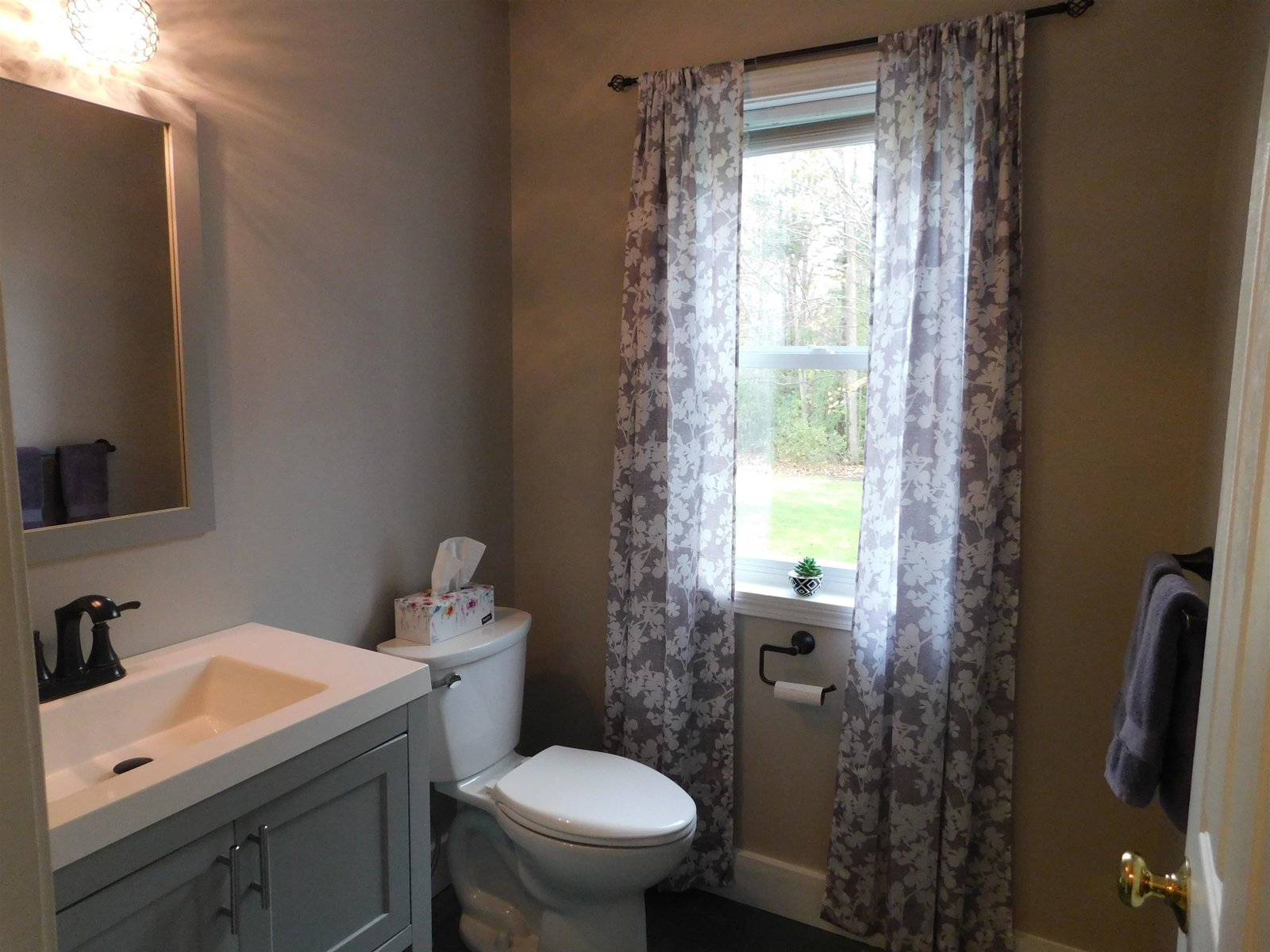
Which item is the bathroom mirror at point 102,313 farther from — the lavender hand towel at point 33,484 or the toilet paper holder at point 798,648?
the toilet paper holder at point 798,648

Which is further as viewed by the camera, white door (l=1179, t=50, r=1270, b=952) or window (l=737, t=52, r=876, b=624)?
window (l=737, t=52, r=876, b=624)

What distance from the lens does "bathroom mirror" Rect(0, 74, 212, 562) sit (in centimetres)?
134

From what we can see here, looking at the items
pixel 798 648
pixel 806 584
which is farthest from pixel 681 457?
pixel 798 648

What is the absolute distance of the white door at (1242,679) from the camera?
21.5 inches

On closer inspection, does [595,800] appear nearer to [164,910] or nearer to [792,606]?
[792,606]

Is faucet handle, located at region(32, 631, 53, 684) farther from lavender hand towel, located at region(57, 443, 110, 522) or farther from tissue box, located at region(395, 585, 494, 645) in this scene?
tissue box, located at region(395, 585, 494, 645)

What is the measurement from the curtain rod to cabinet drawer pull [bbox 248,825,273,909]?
1998 millimetres

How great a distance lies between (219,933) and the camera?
1.17 metres

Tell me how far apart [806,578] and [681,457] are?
471 millimetres

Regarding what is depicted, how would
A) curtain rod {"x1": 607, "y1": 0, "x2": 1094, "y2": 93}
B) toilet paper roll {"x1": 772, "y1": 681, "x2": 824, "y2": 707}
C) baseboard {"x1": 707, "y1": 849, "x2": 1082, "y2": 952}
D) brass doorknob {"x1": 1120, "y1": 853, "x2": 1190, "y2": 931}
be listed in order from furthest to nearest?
baseboard {"x1": 707, "y1": 849, "x2": 1082, "y2": 952}
toilet paper roll {"x1": 772, "y1": 681, "x2": 824, "y2": 707}
curtain rod {"x1": 607, "y1": 0, "x2": 1094, "y2": 93}
brass doorknob {"x1": 1120, "y1": 853, "x2": 1190, "y2": 931}

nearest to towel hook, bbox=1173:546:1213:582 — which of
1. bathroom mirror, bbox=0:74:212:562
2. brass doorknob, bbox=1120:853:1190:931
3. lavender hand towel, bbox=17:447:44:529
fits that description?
brass doorknob, bbox=1120:853:1190:931

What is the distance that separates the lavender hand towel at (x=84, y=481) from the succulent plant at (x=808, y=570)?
5.23 ft

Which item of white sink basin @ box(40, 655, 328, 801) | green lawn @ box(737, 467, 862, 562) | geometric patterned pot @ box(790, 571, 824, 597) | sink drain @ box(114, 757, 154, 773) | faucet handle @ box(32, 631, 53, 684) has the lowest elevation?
sink drain @ box(114, 757, 154, 773)

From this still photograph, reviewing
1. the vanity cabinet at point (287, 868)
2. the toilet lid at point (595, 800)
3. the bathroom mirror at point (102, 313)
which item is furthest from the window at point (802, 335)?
the bathroom mirror at point (102, 313)
